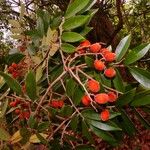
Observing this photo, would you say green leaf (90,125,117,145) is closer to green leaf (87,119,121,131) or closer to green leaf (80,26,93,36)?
green leaf (87,119,121,131)

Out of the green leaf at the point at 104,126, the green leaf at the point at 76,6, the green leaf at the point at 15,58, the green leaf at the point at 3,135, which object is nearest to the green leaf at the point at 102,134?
the green leaf at the point at 104,126

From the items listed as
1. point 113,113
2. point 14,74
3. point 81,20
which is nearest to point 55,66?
point 14,74

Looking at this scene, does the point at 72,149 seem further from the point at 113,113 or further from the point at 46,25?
the point at 46,25

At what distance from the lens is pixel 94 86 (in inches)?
49.8

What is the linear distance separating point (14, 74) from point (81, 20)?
0.48 m

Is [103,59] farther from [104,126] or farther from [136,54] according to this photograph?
[104,126]

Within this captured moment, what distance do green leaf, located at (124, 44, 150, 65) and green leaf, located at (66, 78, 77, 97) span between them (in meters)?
0.23

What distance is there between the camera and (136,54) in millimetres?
1399

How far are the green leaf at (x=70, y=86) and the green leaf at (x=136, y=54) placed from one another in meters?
0.23

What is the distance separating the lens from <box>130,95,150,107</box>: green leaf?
4.57 feet

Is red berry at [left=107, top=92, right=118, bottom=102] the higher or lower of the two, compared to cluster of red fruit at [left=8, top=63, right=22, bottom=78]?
lower

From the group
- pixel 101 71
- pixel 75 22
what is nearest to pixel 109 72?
pixel 101 71

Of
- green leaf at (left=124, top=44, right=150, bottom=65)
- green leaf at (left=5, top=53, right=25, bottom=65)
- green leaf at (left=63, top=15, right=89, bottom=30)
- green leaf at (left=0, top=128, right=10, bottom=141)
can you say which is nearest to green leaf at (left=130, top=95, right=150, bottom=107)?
green leaf at (left=124, top=44, right=150, bottom=65)

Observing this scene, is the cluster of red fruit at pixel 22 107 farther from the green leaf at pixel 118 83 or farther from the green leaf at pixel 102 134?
the green leaf at pixel 118 83
